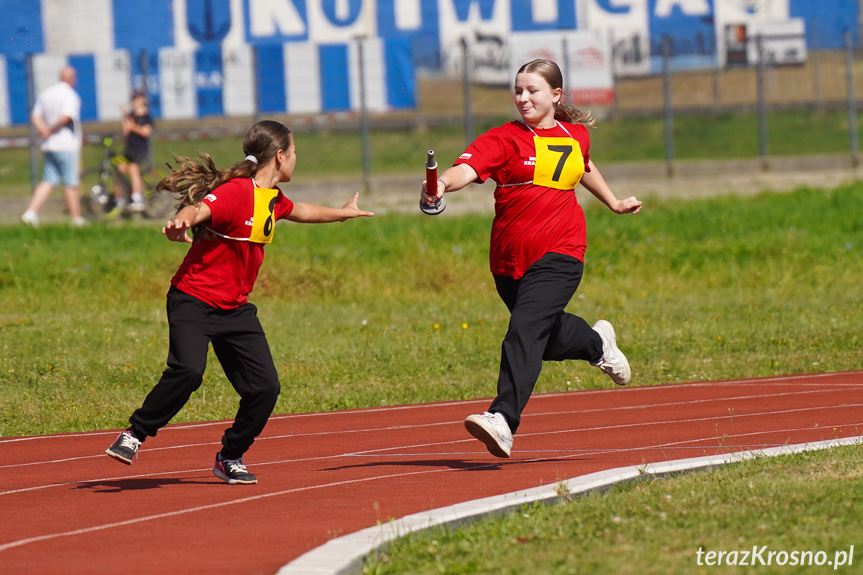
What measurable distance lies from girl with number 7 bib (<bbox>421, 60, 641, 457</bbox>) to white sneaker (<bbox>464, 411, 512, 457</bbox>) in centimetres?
6

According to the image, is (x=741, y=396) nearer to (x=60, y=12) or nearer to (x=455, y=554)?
(x=455, y=554)

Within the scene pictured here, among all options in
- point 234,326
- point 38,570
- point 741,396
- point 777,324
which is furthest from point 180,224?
point 777,324

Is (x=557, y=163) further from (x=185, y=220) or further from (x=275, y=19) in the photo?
(x=275, y=19)

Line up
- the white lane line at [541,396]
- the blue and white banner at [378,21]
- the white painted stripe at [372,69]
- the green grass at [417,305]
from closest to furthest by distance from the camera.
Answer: the white lane line at [541,396], the green grass at [417,305], the white painted stripe at [372,69], the blue and white banner at [378,21]

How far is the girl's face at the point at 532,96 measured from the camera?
23.0 feet

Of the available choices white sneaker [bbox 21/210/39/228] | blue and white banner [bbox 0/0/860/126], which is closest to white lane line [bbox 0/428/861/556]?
white sneaker [bbox 21/210/39/228]

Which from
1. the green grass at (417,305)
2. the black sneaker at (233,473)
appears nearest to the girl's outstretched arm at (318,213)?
the black sneaker at (233,473)

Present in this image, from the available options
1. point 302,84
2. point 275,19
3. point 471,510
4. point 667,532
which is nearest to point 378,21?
point 275,19

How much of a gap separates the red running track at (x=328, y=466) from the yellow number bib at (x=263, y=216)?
1.19m

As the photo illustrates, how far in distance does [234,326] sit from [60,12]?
119 ft

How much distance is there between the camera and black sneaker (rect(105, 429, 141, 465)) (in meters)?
6.63

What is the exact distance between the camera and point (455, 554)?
15.9 feet

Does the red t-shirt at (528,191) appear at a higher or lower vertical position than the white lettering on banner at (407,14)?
lower

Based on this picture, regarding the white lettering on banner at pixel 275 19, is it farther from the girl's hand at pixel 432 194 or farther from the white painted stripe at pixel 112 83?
the girl's hand at pixel 432 194
